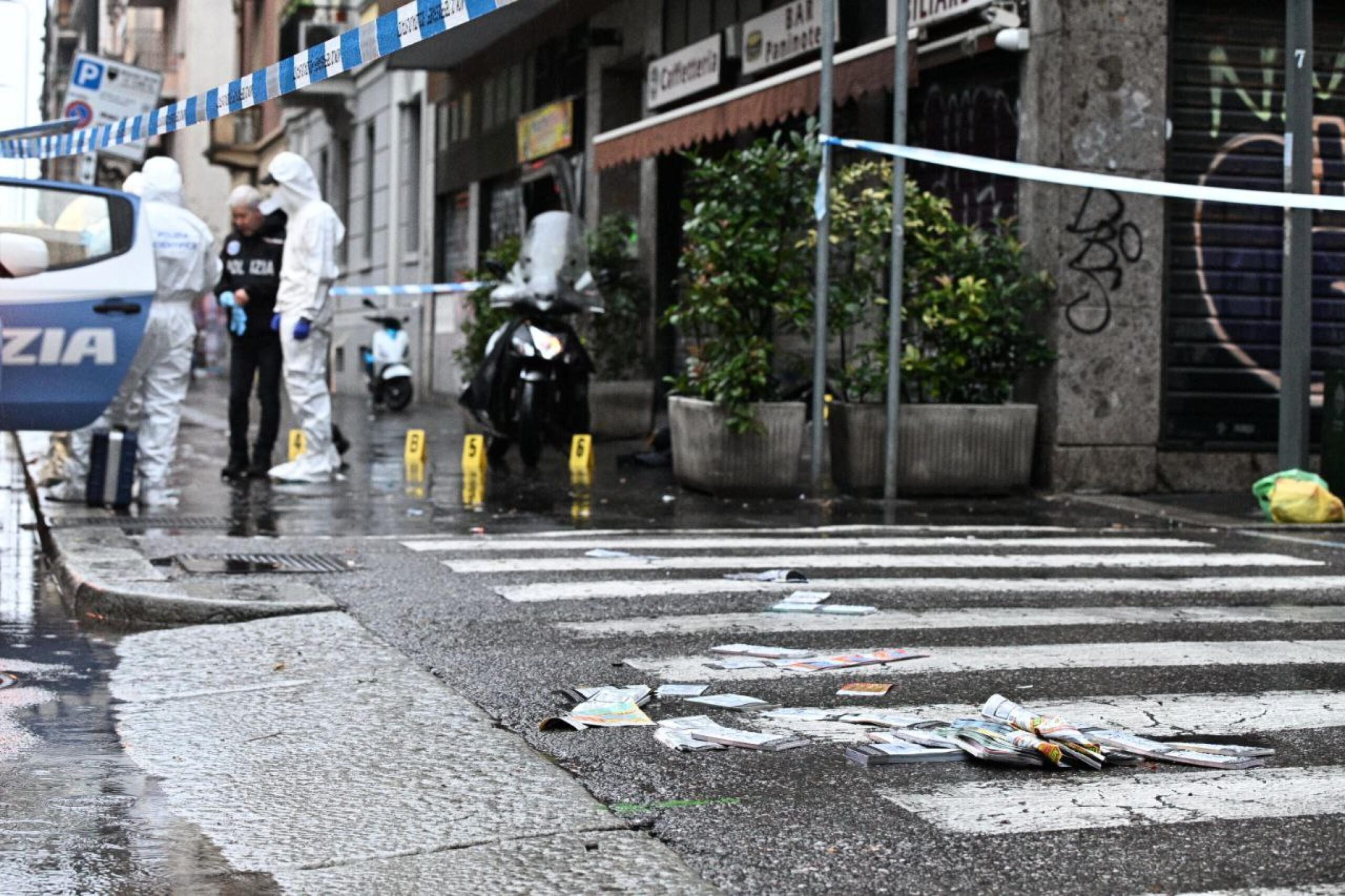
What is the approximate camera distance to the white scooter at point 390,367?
84.6 feet

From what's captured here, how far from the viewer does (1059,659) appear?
6164 millimetres

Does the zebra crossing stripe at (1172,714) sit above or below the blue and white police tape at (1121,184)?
below

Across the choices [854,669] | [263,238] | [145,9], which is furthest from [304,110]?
[854,669]

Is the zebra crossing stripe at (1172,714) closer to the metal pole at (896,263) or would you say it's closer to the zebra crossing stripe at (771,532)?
the zebra crossing stripe at (771,532)

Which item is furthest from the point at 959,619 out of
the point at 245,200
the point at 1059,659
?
the point at 245,200

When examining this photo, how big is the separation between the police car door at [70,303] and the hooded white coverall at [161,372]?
0.75 meters

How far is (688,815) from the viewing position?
4.14m

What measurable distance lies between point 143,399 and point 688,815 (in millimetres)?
7708

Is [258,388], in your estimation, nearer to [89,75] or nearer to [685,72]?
[685,72]

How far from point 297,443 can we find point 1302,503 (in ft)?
22.2

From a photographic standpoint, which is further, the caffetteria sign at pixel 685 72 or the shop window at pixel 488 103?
the shop window at pixel 488 103

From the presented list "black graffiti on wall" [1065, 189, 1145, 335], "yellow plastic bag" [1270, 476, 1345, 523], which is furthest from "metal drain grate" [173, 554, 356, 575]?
"black graffiti on wall" [1065, 189, 1145, 335]

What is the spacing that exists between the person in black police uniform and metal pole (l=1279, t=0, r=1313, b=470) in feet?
21.9

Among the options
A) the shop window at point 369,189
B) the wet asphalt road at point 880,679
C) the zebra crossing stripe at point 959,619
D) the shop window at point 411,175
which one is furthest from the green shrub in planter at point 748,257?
the shop window at point 369,189
